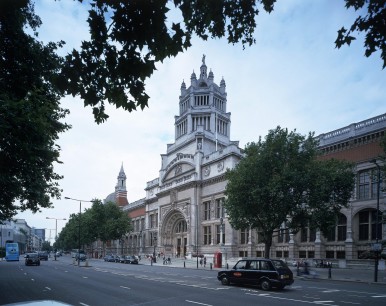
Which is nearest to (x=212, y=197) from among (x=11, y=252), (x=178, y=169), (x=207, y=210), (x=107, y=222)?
(x=207, y=210)

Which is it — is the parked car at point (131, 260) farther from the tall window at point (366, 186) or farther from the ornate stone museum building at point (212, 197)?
the tall window at point (366, 186)

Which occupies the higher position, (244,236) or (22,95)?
(22,95)

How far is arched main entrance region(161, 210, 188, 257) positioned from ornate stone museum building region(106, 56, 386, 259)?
0.16 m

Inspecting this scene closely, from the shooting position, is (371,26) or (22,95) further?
(22,95)

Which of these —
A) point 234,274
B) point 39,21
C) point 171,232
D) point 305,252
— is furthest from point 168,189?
point 39,21

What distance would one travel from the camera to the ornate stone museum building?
39875 millimetres

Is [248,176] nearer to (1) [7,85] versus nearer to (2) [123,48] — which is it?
(1) [7,85]

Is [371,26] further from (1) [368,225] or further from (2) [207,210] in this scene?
(2) [207,210]

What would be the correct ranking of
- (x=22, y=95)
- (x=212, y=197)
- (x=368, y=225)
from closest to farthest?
(x=22, y=95) → (x=368, y=225) → (x=212, y=197)

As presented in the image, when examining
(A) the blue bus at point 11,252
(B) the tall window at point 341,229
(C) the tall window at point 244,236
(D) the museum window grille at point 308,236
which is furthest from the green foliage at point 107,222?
(B) the tall window at point 341,229

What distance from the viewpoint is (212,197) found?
211 feet

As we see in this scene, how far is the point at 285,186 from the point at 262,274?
13.2 m

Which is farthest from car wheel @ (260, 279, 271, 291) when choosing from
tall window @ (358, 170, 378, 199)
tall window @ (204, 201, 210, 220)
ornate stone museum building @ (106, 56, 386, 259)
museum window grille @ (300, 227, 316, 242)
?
tall window @ (204, 201, 210, 220)

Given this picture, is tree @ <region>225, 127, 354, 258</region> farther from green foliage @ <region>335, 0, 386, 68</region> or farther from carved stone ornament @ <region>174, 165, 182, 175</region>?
carved stone ornament @ <region>174, 165, 182, 175</region>
